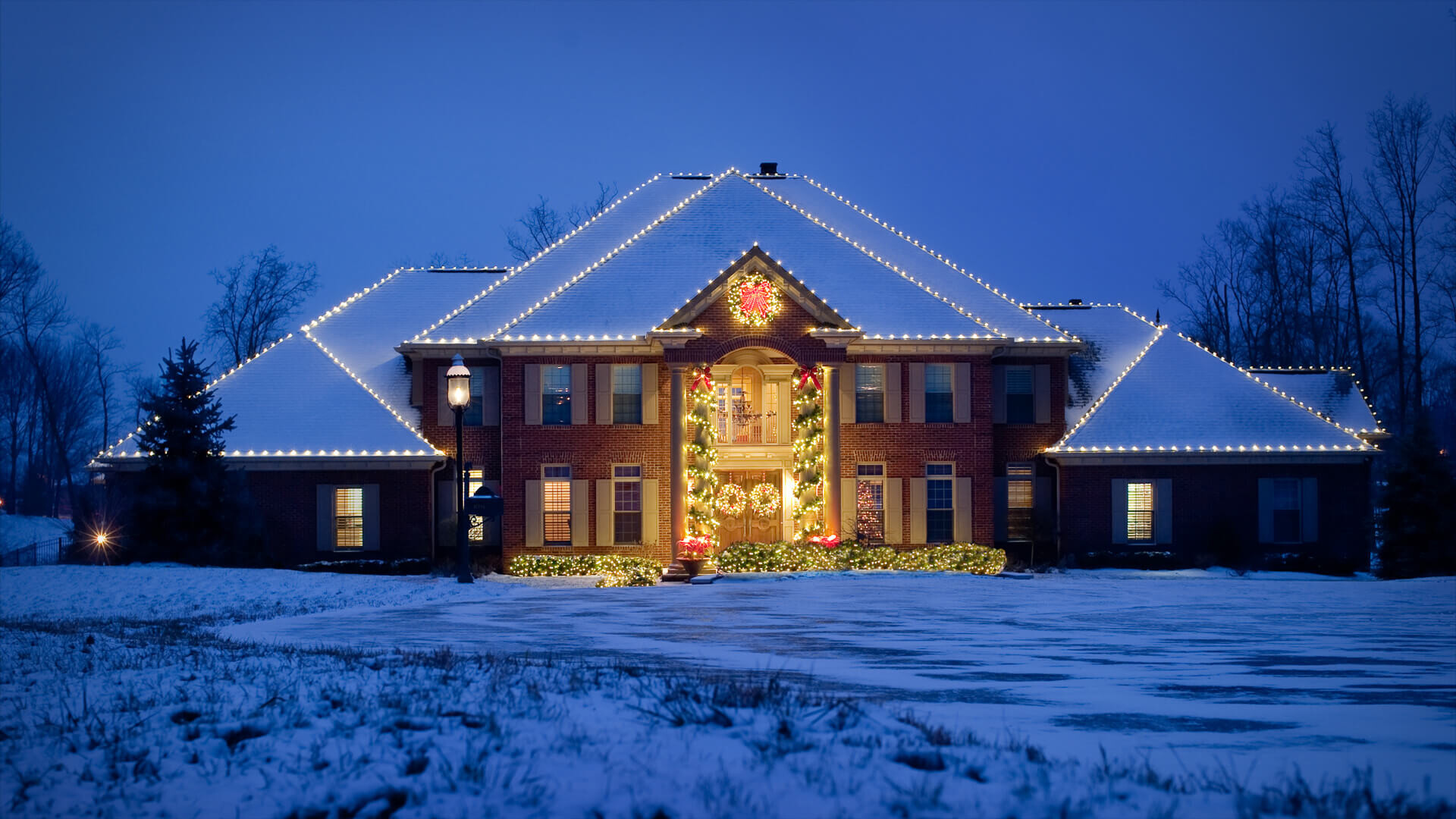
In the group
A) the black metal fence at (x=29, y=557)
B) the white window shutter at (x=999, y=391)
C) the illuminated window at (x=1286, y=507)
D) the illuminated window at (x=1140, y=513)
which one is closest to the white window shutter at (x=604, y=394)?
the white window shutter at (x=999, y=391)

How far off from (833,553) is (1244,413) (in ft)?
43.1

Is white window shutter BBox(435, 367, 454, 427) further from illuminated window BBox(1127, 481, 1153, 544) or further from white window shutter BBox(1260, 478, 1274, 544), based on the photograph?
white window shutter BBox(1260, 478, 1274, 544)

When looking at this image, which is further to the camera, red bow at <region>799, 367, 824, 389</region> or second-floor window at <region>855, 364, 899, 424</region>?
second-floor window at <region>855, 364, 899, 424</region>

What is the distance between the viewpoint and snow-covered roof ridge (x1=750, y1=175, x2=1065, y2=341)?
3322 cm

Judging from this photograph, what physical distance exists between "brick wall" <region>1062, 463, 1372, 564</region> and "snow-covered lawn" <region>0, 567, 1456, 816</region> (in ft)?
59.3

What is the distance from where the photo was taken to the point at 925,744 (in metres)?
6.31

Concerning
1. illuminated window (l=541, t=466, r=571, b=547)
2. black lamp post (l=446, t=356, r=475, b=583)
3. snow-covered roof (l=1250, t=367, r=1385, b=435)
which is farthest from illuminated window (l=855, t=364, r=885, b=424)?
snow-covered roof (l=1250, t=367, r=1385, b=435)

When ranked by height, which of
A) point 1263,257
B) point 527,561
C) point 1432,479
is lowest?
point 527,561

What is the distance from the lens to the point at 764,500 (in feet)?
102

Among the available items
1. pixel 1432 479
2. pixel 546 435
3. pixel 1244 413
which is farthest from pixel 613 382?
pixel 1432 479

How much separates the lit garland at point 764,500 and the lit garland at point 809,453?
1.14 m

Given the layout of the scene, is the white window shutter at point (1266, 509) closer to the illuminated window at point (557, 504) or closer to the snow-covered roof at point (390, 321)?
the illuminated window at point (557, 504)

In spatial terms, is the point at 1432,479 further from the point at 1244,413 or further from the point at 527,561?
the point at 527,561

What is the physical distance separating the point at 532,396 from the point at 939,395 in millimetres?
10474
